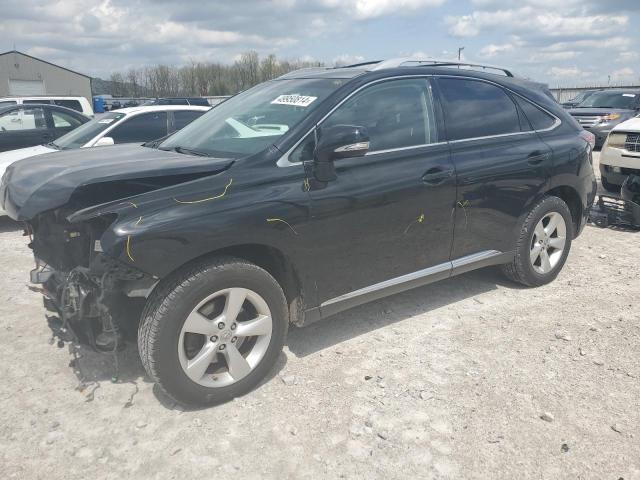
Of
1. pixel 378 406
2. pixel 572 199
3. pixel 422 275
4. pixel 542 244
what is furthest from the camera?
pixel 572 199

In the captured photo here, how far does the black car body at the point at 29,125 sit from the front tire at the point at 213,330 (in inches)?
301

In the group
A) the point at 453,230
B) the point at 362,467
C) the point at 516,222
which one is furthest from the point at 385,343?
the point at 516,222

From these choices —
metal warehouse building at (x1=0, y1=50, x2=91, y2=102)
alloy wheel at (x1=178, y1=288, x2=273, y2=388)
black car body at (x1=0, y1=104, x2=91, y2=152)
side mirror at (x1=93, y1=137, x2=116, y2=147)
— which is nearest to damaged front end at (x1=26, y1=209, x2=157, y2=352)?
alloy wheel at (x1=178, y1=288, x2=273, y2=388)

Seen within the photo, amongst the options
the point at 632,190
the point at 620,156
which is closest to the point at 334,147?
the point at 632,190

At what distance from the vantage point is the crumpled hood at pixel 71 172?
279cm

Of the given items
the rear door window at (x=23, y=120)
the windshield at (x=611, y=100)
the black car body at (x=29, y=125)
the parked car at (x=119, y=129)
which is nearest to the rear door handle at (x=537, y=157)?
the parked car at (x=119, y=129)

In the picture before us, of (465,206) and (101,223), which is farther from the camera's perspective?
(465,206)

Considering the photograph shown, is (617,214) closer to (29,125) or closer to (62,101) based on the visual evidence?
(29,125)

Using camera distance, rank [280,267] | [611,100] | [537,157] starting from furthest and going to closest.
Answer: [611,100] → [537,157] → [280,267]

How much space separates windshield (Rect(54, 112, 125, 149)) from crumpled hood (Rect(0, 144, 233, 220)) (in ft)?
13.6

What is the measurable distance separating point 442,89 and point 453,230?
42.5 inches

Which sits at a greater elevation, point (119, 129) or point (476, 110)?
point (476, 110)

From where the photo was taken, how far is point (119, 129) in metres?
7.51

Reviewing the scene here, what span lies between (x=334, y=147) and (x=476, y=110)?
163 cm
